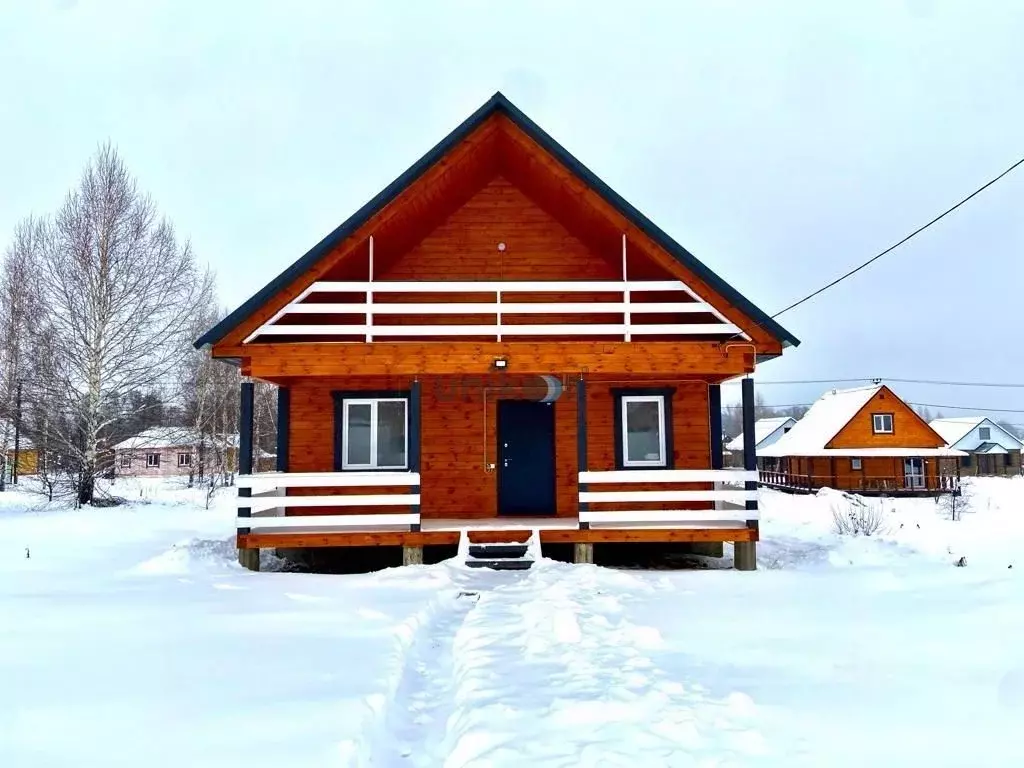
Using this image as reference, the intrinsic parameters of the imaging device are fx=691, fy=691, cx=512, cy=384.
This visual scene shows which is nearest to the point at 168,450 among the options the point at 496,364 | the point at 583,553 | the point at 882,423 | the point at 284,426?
the point at 284,426

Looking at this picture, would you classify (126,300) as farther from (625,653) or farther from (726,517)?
(625,653)

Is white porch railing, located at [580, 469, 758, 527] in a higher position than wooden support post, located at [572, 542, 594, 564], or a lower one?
higher

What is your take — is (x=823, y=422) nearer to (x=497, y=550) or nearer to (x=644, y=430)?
(x=644, y=430)

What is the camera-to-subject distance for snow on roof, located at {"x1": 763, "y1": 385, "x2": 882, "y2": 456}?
122 ft

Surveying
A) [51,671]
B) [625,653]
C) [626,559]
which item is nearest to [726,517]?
[626,559]

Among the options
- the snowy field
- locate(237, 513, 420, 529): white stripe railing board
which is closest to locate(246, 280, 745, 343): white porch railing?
locate(237, 513, 420, 529): white stripe railing board

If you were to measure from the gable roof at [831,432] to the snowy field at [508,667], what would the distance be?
27832 mm

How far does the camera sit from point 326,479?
36.3 feet

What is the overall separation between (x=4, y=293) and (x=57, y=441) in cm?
969

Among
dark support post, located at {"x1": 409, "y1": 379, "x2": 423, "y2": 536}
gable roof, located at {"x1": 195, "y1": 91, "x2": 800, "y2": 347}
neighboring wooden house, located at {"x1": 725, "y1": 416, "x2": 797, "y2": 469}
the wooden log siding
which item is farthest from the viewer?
neighboring wooden house, located at {"x1": 725, "y1": 416, "x2": 797, "y2": 469}

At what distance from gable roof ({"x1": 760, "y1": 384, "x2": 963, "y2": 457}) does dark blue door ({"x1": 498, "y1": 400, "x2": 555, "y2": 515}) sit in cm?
2824

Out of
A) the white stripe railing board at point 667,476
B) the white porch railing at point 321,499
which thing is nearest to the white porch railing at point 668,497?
the white stripe railing board at point 667,476

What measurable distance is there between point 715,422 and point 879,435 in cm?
2800

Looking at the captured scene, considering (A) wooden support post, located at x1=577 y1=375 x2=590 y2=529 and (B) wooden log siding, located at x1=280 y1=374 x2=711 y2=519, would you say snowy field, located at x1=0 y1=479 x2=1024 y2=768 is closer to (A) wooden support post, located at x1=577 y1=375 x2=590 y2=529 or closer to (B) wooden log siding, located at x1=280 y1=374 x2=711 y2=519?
(A) wooden support post, located at x1=577 y1=375 x2=590 y2=529
